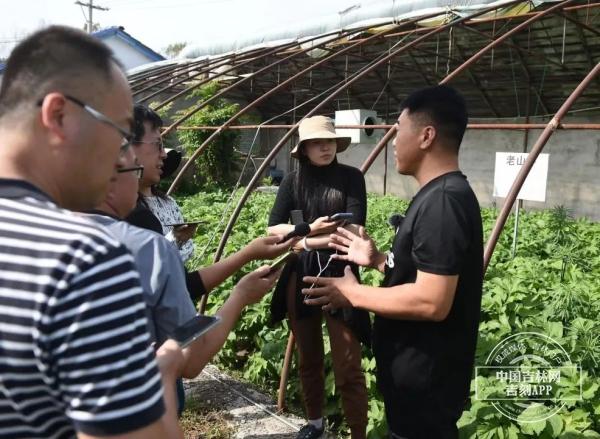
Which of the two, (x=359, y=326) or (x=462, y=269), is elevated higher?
(x=462, y=269)

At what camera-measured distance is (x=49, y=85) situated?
32.3 inches

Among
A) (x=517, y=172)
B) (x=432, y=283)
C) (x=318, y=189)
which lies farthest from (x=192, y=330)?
(x=517, y=172)

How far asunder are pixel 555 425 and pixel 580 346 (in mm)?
619

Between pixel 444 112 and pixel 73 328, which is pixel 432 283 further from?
pixel 73 328

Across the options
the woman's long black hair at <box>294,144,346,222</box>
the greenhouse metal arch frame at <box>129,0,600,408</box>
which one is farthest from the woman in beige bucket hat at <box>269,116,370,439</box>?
the greenhouse metal arch frame at <box>129,0,600,408</box>

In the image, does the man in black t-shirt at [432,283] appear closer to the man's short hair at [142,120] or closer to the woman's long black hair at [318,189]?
the woman's long black hair at [318,189]

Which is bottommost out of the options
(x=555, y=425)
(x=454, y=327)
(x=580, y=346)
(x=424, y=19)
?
(x=555, y=425)

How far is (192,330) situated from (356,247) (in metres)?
1.11

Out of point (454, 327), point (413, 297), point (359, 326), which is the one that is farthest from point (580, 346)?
point (413, 297)

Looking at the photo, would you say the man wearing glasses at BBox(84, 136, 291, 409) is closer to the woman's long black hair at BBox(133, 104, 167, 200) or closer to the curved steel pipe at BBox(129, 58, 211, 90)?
the woman's long black hair at BBox(133, 104, 167, 200)

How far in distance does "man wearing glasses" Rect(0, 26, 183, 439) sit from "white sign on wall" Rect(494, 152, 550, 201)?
4846mm

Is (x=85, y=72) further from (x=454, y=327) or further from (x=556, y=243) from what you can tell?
(x=556, y=243)

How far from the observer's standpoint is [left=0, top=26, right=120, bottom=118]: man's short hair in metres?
0.82

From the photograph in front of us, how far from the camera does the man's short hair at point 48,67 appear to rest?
822 mm
